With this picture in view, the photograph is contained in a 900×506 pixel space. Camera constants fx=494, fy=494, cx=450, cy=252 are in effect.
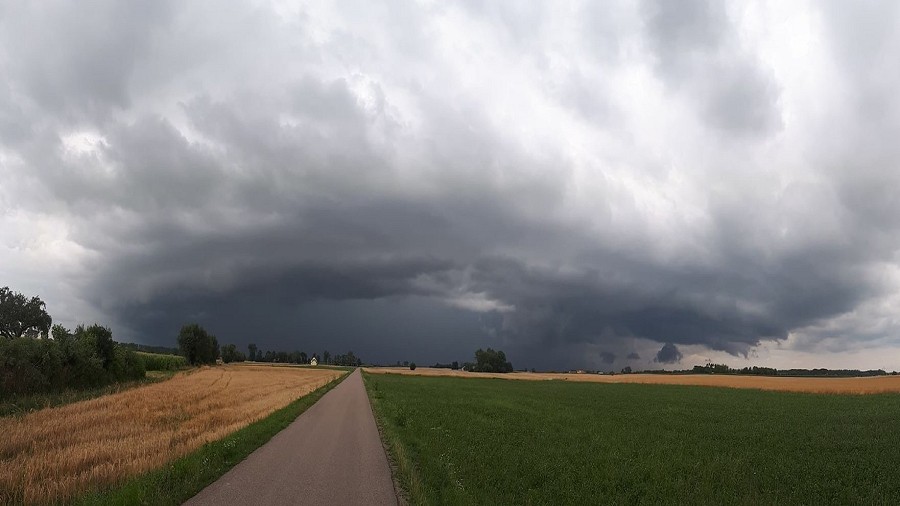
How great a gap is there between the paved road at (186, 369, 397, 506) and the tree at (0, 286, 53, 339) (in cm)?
11070

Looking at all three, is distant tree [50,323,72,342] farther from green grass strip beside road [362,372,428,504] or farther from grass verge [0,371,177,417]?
green grass strip beside road [362,372,428,504]

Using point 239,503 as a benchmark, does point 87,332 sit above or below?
above

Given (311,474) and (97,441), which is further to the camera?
(97,441)

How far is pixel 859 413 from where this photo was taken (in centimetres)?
2889

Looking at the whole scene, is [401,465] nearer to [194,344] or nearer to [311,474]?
[311,474]

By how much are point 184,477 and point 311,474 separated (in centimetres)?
277

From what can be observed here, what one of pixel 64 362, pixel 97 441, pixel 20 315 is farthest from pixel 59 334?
pixel 20 315

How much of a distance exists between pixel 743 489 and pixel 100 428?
22125 millimetres

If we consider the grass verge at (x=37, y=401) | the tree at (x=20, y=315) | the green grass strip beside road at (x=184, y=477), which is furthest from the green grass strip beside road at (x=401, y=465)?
the tree at (x=20, y=315)

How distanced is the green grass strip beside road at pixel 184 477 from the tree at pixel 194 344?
133914 millimetres

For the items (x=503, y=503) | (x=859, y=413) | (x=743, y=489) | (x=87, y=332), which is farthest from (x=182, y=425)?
(x=87, y=332)

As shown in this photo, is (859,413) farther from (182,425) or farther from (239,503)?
(182,425)

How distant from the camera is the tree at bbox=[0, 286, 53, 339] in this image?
326 feet

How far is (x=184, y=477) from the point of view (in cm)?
1108
